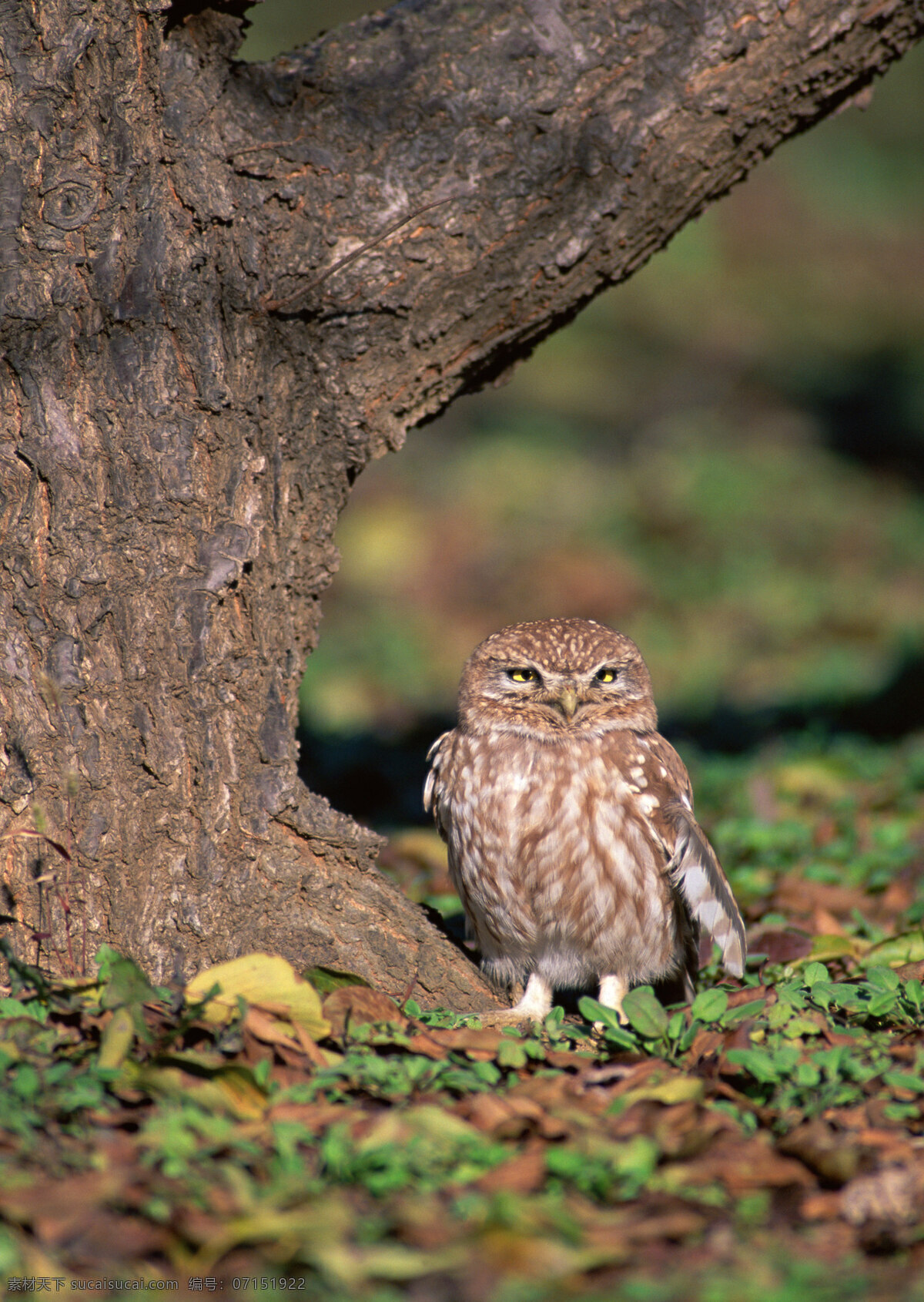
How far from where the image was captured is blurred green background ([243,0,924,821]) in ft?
27.7

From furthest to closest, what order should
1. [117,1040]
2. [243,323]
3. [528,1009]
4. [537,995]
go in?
[537,995] → [528,1009] → [243,323] → [117,1040]

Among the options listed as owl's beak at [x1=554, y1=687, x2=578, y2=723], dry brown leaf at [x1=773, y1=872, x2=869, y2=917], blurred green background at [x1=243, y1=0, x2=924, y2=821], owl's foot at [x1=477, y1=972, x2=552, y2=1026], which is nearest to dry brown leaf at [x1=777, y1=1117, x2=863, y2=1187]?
owl's foot at [x1=477, y1=972, x2=552, y2=1026]

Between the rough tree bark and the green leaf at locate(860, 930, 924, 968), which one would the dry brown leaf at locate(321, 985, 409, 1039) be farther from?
the green leaf at locate(860, 930, 924, 968)

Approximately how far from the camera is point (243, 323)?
326 cm

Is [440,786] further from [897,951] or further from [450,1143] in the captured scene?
[450,1143]

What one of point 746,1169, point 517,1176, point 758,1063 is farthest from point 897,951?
point 517,1176

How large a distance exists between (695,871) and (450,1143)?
169cm

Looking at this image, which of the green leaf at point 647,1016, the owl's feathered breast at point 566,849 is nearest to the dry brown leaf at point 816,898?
the owl's feathered breast at point 566,849

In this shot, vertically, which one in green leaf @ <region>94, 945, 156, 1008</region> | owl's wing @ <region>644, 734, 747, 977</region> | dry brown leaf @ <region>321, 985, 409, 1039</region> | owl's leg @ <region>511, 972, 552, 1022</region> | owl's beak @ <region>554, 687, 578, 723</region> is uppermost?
owl's beak @ <region>554, 687, 578, 723</region>

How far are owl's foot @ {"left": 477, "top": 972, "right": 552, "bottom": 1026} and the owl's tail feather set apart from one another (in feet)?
1.90

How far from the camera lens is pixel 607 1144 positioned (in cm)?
221

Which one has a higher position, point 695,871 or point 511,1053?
point 695,871

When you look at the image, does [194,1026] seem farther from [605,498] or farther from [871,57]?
[605,498]

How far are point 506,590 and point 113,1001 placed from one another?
7813 millimetres
